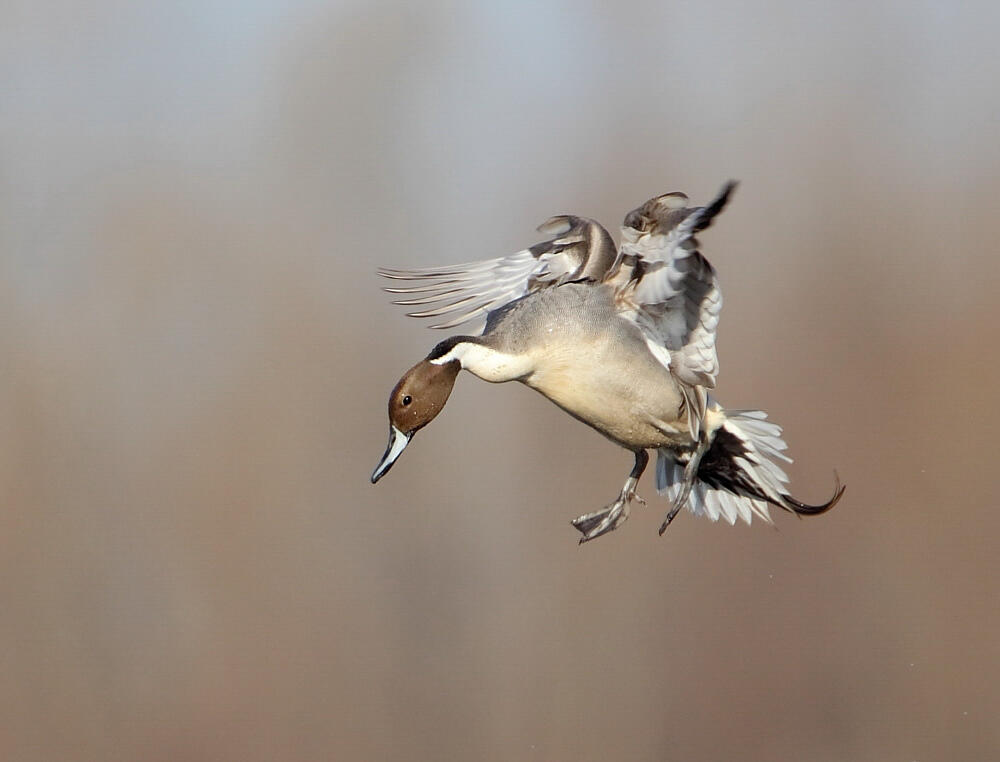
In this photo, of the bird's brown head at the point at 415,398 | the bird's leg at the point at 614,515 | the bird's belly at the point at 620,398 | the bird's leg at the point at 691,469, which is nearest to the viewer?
the bird's brown head at the point at 415,398

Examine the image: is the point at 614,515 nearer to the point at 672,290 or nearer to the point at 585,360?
the point at 585,360

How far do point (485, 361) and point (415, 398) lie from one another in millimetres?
165

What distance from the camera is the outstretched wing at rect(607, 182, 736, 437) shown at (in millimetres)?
2729

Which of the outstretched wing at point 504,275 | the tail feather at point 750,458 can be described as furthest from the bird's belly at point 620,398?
the outstretched wing at point 504,275

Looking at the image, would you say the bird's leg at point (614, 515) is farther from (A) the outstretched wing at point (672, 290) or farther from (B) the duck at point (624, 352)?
(A) the outstretched wing at point (672, 290)

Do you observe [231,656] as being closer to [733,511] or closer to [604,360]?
[733,511]

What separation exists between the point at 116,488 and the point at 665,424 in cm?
377

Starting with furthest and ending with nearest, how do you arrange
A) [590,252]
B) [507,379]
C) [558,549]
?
[558,549]
[590,252]
[507,379]

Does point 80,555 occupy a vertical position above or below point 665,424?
below

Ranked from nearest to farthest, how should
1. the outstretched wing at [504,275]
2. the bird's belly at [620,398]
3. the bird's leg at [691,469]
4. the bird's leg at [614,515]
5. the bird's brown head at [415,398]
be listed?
the bird's brown head at [415,398] → the bird's belly at [620,398] → the bird's leg at [691,469] → the bird's leg at [614,515] → the outstretched wing at [504,275]

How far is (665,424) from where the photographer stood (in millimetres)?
3020

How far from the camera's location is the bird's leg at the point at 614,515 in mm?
3221

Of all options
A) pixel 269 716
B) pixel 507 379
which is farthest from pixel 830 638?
pixel 507 379

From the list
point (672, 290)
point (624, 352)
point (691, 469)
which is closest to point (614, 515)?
point (691, 469)
